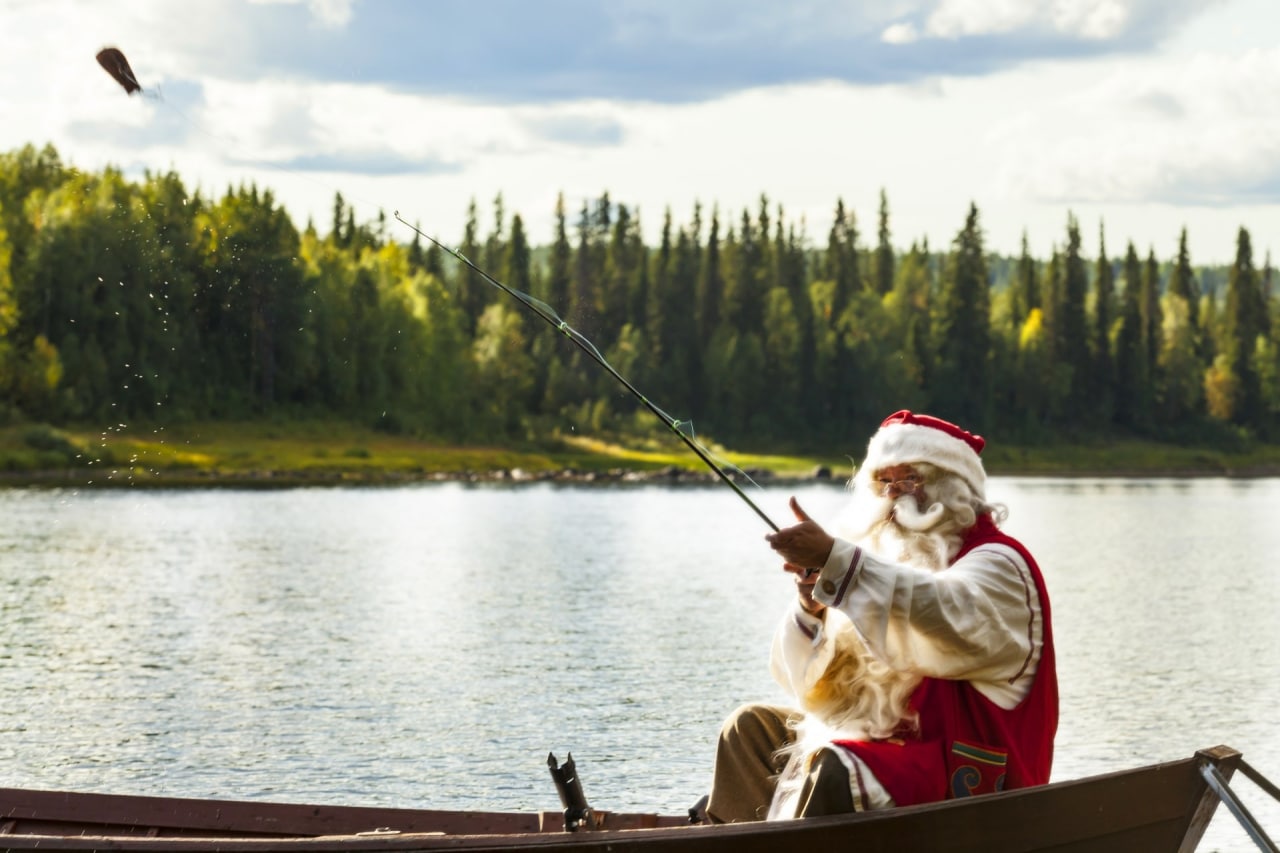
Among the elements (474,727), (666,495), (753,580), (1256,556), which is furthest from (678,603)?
(666,495)

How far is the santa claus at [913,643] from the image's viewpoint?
5.57m

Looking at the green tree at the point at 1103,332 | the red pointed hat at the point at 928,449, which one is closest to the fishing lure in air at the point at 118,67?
the red pointed hat at the point at 928,449

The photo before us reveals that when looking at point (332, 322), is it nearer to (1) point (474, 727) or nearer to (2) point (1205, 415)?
(1) point (474, 727)

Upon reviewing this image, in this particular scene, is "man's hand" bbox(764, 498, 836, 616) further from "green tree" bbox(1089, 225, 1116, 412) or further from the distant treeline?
"green tree" bbox(1089, 225, 1116, 412)

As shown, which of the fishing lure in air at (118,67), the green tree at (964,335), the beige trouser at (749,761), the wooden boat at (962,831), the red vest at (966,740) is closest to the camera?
the red vest at (966,740)

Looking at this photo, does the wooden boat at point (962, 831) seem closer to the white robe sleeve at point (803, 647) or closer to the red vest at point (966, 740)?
the red vest at point (966, 740)

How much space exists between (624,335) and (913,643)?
332ft

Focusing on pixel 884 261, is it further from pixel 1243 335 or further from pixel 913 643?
pixel 913 643

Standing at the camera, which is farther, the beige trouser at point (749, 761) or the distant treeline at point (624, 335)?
the distant treeline at point (624, 335)

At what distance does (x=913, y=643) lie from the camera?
5.66m

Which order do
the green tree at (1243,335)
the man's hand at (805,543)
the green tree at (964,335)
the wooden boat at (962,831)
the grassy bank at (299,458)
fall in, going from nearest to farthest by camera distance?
1. the man's hand at (805,543)
2. the wooden boat at (962,831)
3. the grassy bank at (299,458)
4. the green tree at (964,335)
5. the green tree at (1243,335)

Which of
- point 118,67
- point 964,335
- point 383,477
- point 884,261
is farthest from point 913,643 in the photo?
point 884,261

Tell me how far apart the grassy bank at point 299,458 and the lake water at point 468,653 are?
1580cm

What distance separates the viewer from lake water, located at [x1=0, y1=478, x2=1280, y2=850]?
13.8 metres
